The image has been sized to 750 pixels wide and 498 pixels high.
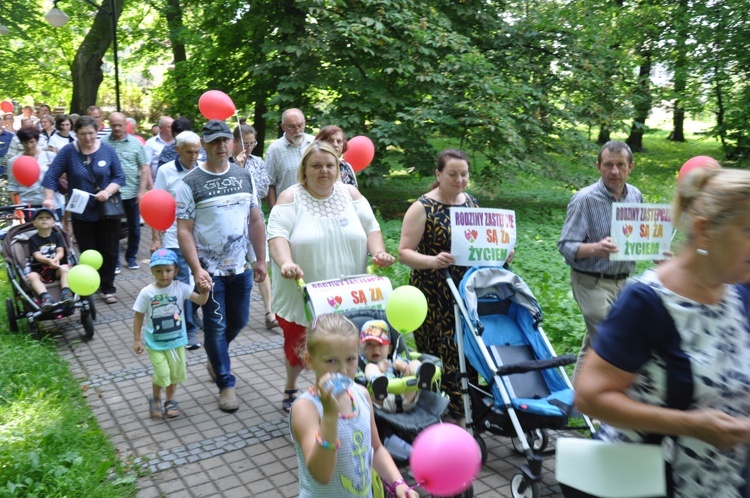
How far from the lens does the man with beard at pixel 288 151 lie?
7328mm

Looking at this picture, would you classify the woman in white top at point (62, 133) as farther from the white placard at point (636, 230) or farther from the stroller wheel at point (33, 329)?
the white placard at point (636, 230)

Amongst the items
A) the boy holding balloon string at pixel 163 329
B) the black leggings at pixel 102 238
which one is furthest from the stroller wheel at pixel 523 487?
the black leggings at pixel 102 238

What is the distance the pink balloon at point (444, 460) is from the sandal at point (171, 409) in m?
3.30

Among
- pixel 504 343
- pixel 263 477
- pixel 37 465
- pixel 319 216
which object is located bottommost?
pixel 263 477

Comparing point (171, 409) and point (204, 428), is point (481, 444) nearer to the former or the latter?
point (204, 428)

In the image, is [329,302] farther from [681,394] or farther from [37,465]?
[681,394]

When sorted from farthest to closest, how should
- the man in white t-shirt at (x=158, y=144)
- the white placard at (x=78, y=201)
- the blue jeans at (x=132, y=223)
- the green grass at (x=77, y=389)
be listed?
1. the man in white t-shirt at (x=158, y=144)
2. the blue jeans at (x=132, y=223)
3. the white placard at (x=78, y=201)
4. the green grass at (x=77, y=389)

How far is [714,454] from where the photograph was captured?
1898mm

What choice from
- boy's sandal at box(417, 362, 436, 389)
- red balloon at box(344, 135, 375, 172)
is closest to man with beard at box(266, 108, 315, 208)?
red balloon at box(344, 135, 375, 172)

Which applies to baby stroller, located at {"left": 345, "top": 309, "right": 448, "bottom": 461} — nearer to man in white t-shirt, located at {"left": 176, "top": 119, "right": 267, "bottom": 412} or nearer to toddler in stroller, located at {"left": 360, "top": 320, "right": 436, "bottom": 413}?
toddler in stroller, located at {"left": 360, "top": 320, "right": 436, "bottom": 413}

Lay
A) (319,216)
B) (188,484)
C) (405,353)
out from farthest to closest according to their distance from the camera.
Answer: (319,216) → (188,484) → (405,353)

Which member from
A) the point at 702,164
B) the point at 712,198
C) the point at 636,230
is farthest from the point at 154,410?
the point at 712,198

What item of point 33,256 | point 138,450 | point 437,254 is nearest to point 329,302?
point 437,254

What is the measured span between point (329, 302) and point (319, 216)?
79 cm
